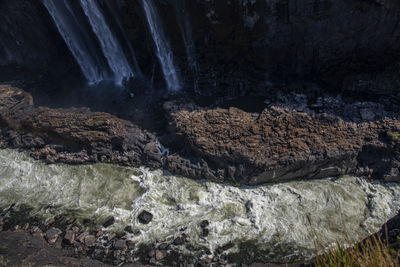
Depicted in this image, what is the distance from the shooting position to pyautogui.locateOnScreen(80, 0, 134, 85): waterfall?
9.34 metres

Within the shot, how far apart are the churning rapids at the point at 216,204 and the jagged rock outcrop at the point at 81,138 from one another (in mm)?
369

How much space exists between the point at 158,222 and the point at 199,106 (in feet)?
13.6

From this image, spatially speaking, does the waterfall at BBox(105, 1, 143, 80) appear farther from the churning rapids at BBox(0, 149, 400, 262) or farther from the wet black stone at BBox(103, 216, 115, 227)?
the wet black stone at BBox(103, 216, 115, 227)

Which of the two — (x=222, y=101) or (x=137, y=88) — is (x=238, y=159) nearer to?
(x=222, y=101)

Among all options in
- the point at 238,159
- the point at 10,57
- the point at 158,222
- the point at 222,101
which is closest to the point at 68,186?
the point at 158,222

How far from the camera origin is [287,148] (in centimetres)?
767

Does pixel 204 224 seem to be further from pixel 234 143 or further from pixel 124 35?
pixel 124 35

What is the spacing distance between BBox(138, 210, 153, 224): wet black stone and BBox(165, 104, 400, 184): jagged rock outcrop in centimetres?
166

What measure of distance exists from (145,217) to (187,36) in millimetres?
6103

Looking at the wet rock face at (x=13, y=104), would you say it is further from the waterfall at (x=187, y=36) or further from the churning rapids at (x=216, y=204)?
the waterfall at (x=187, y=36)

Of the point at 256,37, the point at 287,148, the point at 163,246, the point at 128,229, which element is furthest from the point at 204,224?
the point at 256,37

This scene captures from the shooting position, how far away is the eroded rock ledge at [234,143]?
762 cm

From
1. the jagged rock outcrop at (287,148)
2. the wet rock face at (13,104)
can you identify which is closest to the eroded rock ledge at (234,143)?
the jagged rock outcrop at (287,148)

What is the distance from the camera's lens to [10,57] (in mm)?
11641
